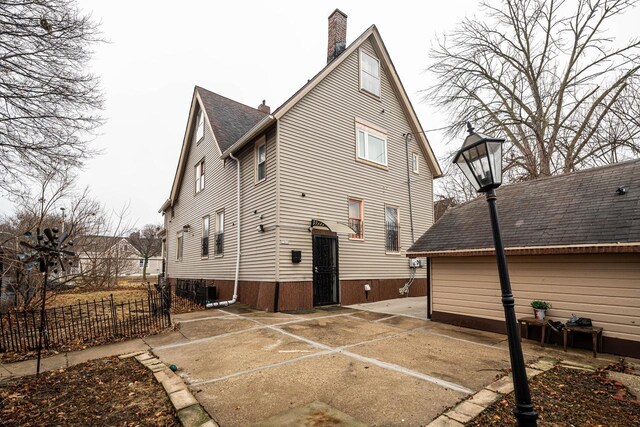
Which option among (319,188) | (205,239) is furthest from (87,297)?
(319,188)

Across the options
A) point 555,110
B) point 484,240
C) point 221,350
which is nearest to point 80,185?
point 221,350

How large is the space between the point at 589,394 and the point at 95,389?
632 centimetres

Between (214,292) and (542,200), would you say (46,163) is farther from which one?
(542,200)

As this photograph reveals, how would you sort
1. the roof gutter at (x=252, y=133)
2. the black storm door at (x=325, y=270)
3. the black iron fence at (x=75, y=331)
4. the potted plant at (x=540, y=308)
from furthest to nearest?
the black storm door at (x=325, y=270), the roof gutter at (x=252, y=133), the potted plant at (x=540, y=308), the black iron fence at (x=75, y=331)

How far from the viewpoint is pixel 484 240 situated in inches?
296

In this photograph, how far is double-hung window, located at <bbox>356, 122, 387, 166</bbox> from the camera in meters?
12.6

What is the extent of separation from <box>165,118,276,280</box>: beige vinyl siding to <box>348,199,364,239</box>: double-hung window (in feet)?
11.1

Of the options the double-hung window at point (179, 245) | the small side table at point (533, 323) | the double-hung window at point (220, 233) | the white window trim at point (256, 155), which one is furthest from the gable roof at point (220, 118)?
the small side table at point (533, 323)

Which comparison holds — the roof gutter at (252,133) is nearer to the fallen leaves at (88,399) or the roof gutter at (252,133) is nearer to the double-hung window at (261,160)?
the double-hung window at (261,160)

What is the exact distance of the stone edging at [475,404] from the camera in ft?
10.2

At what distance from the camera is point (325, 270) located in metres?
10.6

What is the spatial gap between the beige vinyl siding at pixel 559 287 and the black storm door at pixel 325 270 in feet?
12.1

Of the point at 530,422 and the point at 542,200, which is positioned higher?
the point at 542,200

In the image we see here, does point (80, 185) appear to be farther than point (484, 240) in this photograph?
Yes
